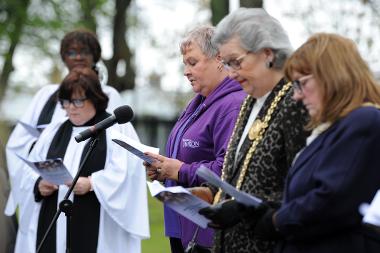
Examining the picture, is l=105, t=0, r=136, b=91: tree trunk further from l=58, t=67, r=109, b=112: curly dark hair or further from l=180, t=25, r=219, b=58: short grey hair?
l=180, t=25, r=219, b=58: short grey hair

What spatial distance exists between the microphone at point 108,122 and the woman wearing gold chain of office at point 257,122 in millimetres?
963

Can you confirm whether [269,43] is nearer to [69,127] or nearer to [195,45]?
[195,45]

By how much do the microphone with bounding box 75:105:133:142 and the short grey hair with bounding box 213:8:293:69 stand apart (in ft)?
3.54

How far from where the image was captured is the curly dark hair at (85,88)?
6.33 m

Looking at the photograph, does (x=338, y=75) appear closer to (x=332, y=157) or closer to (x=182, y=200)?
(x=332, y=157)

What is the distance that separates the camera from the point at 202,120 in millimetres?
5246

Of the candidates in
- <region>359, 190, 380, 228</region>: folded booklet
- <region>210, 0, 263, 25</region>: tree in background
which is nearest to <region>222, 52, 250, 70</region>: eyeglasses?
<region>359, 190, 380, 228</region>: folded booklet

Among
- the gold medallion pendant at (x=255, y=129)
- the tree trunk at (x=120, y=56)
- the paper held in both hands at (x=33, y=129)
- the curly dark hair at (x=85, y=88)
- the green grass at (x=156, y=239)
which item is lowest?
the green grass at (x=156, y=239)

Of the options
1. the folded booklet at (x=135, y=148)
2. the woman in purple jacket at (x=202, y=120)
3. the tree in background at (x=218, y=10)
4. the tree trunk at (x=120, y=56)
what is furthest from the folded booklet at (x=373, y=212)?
the tree trunk at (x=120, y=56)

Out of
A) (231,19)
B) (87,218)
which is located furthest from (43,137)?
(231,19)

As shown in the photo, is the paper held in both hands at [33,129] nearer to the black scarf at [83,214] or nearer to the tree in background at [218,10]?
the black scarf at [83,214]

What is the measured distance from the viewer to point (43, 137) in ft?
21.8

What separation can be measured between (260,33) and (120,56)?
1251cm

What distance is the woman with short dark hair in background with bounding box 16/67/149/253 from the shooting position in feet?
20.6
